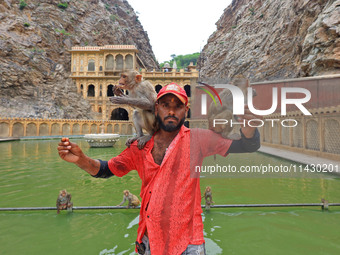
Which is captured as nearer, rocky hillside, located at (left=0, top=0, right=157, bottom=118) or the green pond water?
the green pond water

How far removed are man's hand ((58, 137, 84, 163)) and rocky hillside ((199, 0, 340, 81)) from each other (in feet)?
4.69

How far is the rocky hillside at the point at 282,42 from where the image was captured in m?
14.1

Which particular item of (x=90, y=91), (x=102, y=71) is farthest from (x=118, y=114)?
(x=102, y=71)

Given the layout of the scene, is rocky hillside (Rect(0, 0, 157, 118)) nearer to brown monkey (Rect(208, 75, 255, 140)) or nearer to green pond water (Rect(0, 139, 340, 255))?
green pond water (Rect(0, 139, 340, 255))

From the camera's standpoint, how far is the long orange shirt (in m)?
1.64

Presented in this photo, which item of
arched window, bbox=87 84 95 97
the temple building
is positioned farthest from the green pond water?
arched window, bbox=87 84 95 97

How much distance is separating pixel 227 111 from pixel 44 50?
43618mm

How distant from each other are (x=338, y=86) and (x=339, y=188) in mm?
5369

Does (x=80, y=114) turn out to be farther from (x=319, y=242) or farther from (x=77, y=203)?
(x=319, y=242)

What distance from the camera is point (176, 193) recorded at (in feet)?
5.56

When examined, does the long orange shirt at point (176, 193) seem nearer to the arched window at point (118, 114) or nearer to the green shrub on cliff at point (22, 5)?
the arched window at point (118, 114)

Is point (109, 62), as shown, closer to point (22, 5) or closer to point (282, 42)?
point (22, 5)

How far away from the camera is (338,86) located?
7.52 feet

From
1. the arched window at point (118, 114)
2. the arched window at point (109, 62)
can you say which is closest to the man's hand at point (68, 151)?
the arched window at point (118, 114)
